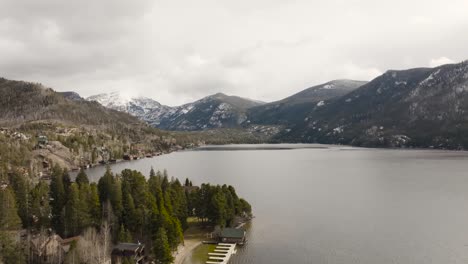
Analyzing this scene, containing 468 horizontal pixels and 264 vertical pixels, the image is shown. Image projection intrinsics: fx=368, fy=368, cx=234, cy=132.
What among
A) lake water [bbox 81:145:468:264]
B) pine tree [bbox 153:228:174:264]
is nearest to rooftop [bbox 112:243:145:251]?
pine tree [bbox 153:228:174:264]

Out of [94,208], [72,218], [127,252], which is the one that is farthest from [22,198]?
[127,252]

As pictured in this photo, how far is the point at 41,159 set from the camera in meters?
199

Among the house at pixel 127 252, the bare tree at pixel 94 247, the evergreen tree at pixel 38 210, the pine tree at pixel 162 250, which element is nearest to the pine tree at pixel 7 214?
the evergreen tree at pixel 38 210

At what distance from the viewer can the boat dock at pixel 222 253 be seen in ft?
216

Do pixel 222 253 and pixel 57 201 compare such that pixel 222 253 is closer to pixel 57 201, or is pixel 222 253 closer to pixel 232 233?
pixel 232 233

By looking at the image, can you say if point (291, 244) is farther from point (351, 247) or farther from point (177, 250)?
point (177, 250)

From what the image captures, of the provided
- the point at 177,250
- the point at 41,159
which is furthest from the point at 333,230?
the point at 41,159

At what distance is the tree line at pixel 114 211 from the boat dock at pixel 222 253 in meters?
6.94

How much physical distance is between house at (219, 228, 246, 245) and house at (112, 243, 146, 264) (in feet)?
63.5

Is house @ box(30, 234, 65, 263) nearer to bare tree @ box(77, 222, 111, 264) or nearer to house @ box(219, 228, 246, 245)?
bare tree @ box(77, 222, 111, 264)

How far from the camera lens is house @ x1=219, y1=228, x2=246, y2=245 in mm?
75812

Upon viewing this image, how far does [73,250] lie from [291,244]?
41509 mm

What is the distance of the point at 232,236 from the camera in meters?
76.2

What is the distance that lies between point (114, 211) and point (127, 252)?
15252mm
